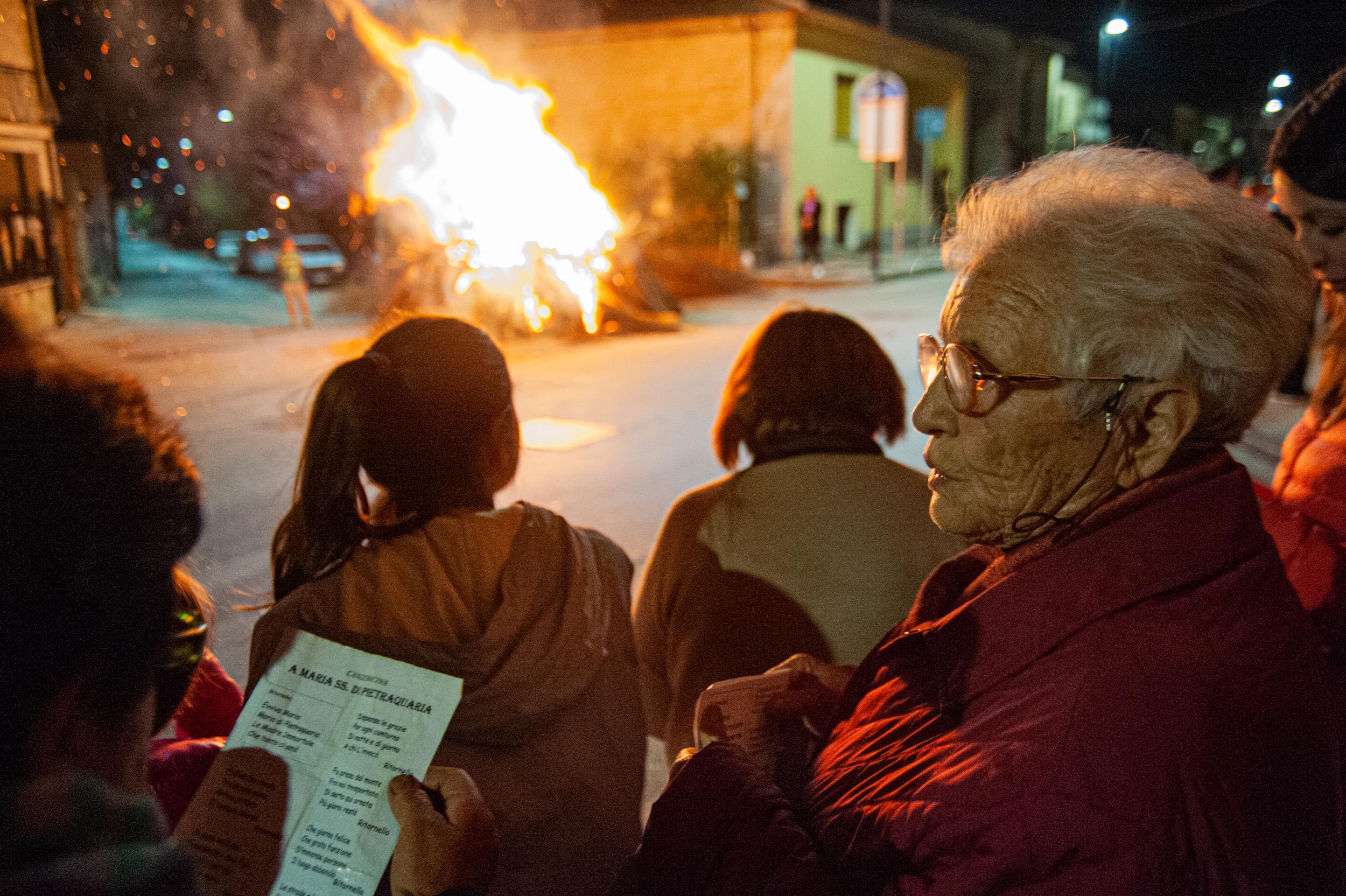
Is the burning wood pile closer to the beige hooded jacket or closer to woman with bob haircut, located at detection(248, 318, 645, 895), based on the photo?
woman with bob haircut, located at detection(248, 318, 645, 895)

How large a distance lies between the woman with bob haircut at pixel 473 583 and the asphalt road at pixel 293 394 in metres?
0.22

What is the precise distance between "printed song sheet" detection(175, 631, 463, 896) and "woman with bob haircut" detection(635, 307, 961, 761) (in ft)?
3.24

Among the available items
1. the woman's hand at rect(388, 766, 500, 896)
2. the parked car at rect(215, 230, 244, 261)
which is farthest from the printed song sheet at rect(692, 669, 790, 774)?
the parked car at rect(215, 230, 244, 261)

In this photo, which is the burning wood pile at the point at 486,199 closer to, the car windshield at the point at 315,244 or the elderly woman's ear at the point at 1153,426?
the car windshield at the point at 315,244

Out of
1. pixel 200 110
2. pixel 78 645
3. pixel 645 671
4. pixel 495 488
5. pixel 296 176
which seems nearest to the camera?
pixel 78 645

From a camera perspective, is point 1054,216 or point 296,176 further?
point 296,176

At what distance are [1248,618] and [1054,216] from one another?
0.66 metres

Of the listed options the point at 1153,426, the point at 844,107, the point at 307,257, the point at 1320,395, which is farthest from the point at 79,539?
the point at 844,107

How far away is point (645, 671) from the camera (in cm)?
242

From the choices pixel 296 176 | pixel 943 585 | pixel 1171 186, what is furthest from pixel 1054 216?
pixel 296 176

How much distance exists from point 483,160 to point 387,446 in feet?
55.4

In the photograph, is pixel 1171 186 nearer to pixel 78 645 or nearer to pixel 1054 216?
pixel 1054 216

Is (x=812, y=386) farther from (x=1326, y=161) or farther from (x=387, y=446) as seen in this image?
(x=1326, y=161)

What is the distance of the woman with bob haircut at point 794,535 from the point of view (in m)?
2.17
